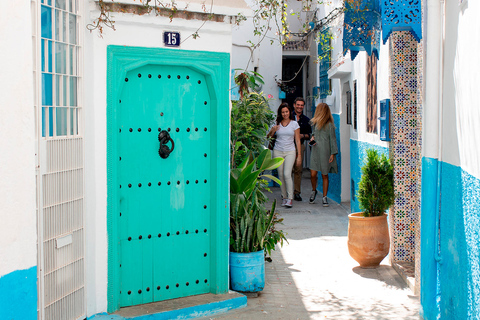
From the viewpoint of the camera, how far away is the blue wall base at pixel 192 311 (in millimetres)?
5391

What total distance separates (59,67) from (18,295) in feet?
6.73

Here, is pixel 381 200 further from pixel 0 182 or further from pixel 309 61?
pixel 309 61

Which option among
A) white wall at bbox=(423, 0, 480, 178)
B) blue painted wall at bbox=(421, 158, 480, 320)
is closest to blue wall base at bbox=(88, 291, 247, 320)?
blue painted wall at bbox=(421, 158, 480, 320)

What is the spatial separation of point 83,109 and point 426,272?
333 cm

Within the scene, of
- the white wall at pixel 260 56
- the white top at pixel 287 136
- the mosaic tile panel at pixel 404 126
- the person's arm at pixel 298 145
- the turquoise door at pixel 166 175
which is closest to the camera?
the turquoise door at pixel 166 175

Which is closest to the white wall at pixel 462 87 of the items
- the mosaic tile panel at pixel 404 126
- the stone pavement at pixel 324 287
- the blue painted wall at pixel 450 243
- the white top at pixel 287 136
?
the blue painted wall at pixel 450 243

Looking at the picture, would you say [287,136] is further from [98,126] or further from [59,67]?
[59,67]

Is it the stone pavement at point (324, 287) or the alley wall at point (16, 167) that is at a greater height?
the alley wall at point (16, 167)

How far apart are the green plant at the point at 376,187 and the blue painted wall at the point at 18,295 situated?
14.9 feet

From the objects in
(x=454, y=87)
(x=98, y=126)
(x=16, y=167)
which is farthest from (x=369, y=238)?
(x=16, y=167)

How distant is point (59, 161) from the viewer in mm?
4852

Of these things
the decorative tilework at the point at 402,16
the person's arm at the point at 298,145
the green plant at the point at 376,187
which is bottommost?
the green plant at the point at 376,187

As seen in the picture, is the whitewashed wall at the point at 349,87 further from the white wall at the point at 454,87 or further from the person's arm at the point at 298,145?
the white wall at the point at 454,87

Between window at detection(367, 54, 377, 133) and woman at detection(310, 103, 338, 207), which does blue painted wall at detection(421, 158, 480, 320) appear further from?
woman at detection(310, 103, 338, 207)
